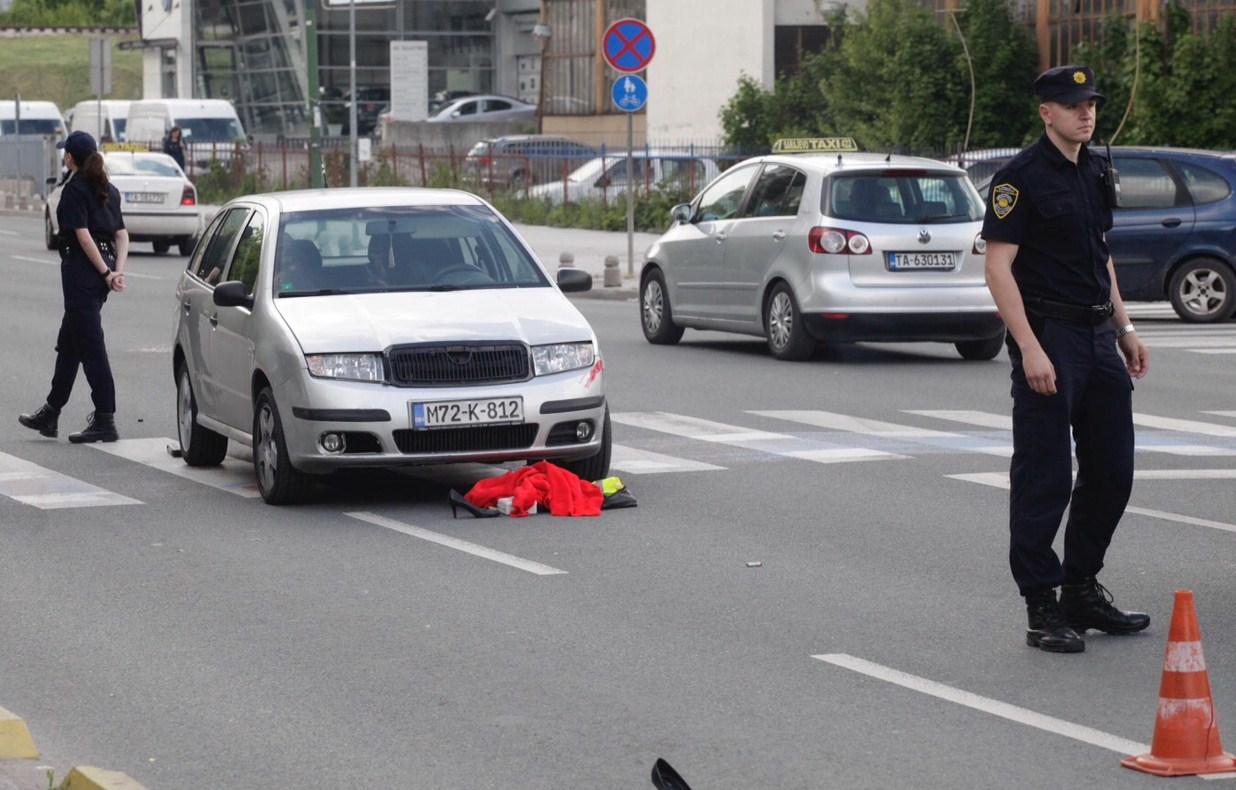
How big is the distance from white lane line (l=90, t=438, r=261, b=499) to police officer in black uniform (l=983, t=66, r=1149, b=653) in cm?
501

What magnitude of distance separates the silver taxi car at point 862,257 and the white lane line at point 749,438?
345 cm

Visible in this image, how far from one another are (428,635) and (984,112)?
1431 inches

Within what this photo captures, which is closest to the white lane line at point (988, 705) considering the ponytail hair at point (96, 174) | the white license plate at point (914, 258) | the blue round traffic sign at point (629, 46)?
the ponytail hair at point (96, 174)

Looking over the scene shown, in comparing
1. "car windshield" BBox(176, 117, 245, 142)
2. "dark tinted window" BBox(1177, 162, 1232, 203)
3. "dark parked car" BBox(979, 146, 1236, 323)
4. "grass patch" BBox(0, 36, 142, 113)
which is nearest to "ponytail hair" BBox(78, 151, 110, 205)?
"dark parked car" BBox(979, 146, 1236, 323)

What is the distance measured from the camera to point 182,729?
6715mm

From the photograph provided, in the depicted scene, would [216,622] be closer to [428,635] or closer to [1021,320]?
[428,635]

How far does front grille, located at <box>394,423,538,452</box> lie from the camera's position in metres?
10.8

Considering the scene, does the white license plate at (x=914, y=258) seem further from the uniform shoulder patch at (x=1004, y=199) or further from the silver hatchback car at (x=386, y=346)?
the uniform shoulder patch at (x=1004, y=199)

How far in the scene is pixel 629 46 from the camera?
26.8 meters

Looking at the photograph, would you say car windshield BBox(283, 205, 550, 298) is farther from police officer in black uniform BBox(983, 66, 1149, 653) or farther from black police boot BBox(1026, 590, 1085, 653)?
black police boot BBox(1026, 590, 1085, 653)

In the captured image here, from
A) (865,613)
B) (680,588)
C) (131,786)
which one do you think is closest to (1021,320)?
(865,613)

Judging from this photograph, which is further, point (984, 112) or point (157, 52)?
point (157, 52)

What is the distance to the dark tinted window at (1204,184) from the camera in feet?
73.4

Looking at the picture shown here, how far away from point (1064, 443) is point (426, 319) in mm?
4297
